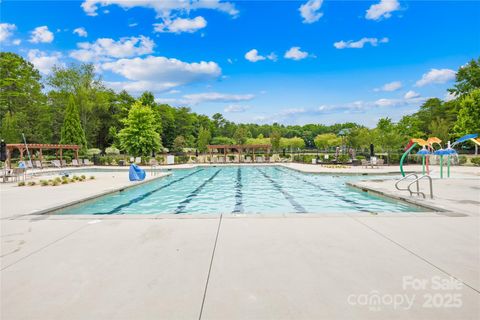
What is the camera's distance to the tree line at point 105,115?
29266 mm

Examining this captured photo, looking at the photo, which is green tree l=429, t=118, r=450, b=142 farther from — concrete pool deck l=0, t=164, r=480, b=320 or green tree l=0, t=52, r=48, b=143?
green tree l=0, t=52, r=48, b=143

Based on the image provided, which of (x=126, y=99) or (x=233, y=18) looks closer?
Result: (x=233, y=18)

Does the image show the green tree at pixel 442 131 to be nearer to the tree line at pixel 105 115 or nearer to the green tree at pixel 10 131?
the tree line at pixel 105 115

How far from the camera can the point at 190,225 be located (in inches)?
187

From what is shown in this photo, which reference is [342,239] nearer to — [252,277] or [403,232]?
[403,232]

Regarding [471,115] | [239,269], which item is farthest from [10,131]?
[471,115]

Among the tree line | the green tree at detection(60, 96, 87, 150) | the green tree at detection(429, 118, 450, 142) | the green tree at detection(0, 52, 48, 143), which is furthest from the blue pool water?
the green tree at detection(429, 118, 450, 142)

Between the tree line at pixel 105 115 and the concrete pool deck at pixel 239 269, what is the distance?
1037 inches

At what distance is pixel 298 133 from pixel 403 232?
80827 mm

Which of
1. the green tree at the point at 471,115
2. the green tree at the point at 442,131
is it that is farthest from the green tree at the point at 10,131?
the green tree at the point at 442,131

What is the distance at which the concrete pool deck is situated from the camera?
2.12m

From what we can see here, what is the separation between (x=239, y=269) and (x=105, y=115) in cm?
4709

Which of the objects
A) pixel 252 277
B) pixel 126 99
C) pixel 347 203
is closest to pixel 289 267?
pixel 252 277

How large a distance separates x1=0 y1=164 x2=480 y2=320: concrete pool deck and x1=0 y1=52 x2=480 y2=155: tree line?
2634 centimetres
